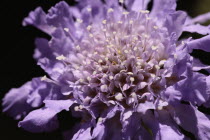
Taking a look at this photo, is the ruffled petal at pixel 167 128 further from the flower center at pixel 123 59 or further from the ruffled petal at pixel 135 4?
the ruffled petal at pixel 135 4

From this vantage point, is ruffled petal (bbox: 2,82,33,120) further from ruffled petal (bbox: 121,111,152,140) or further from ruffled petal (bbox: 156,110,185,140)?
ruffled petal (bbox: 156,110,185,140)

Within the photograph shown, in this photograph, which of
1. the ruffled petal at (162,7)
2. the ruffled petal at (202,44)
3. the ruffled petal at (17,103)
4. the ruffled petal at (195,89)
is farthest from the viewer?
the ruffled petal at (17,103)

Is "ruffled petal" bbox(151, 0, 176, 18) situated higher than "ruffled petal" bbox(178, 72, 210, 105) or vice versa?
"ruffled petal" bbox(151, 0, 176, 18)

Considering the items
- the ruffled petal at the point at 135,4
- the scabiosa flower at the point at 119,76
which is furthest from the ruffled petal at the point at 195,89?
the ruffled petal at the point at 135,4

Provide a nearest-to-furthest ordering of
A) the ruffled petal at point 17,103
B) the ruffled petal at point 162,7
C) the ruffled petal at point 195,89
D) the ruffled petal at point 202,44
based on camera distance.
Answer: the ruffled petal at point 195,89 → the ruffled petal at point 202,44 → the ruffled petal at point 162,7 → the ruffled petal at point 17,103

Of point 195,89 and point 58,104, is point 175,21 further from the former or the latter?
point 58,104

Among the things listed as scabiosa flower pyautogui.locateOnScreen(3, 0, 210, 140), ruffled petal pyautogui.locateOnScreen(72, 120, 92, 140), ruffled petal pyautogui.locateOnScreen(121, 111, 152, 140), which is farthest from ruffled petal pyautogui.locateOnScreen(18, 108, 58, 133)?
ruffled petal pyautogui.locateOnScreen(121, 111, 152, 140)

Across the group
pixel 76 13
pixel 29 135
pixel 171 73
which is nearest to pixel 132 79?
pixel 171 73

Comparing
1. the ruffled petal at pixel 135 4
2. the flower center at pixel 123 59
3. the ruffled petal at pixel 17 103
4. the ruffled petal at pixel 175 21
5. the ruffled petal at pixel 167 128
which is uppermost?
the ruffled petal at pixel 135 4
